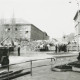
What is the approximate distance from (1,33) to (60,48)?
45.8 meters

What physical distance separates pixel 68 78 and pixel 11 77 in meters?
2.88

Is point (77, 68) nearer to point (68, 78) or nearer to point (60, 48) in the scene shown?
point (68, 78)

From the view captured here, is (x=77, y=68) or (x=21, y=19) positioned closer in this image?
(x=77, y=68)

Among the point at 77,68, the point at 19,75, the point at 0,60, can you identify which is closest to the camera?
the point at 19,75

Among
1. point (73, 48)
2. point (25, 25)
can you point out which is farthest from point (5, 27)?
point (73, 48)

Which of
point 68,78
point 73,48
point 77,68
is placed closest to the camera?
point 68,78

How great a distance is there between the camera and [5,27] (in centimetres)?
8038

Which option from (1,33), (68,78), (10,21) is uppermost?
(10,21)

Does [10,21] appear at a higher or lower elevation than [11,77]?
higher

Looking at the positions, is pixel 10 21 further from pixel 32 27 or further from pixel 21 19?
pixel 32 27

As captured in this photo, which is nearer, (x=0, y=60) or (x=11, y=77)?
(x=11, y=77)

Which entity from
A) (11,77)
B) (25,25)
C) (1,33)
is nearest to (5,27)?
(1,33)

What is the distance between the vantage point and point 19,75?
10.1 m

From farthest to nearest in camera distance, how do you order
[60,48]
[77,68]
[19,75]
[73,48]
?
[73,48] < [60,48] < [77,68] < [19,75]
